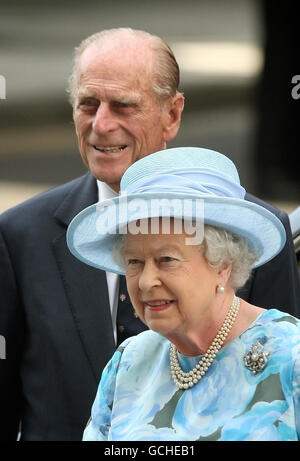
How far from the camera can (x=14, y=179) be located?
1133cm

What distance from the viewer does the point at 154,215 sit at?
277 centimetres

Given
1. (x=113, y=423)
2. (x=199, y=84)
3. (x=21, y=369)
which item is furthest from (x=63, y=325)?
(x=199, y=84)

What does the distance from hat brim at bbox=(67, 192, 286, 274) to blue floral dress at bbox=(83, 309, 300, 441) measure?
0.63ft

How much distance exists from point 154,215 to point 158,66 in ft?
4.07

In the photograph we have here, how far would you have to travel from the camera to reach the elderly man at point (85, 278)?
12.5 feet

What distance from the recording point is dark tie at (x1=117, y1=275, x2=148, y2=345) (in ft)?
12.6

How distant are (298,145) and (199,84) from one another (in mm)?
2220

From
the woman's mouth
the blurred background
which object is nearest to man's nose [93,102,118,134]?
the woman's mouth

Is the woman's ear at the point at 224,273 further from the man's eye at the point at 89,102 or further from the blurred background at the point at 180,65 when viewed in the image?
the blurred background at the point at 180,65

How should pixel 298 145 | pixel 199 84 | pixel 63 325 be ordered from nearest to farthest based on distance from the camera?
pixel 63 325
pixel 298 145
pixel 199 84

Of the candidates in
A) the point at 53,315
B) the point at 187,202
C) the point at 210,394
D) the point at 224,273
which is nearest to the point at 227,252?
the point at 224,273

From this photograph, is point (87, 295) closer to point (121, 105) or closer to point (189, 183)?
point (121, 105)

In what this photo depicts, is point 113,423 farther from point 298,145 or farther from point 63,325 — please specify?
point 298,145

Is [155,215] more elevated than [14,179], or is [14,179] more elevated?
[14,179]
